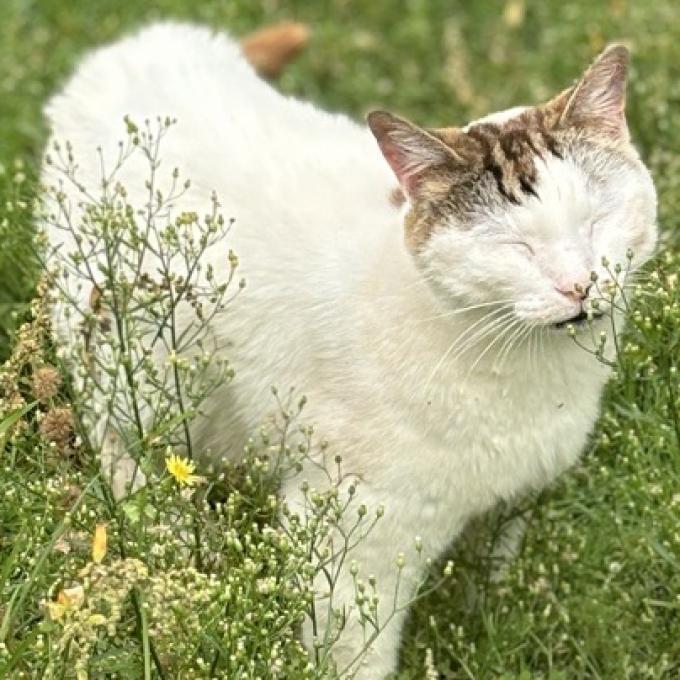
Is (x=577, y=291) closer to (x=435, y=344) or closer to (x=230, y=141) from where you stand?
(x=435, y=344)

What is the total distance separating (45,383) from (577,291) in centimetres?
112

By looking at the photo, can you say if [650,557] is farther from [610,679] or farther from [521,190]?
[521,190]

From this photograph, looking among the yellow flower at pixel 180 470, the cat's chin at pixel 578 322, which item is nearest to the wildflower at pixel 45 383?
the yellow flower at pixel 180 470

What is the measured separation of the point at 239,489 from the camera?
3439 millimetres

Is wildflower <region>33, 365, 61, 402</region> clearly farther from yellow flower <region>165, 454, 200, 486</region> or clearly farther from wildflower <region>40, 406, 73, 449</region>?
yellow flower <region>165, 454, 200, 486</region>

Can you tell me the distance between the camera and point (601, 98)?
3.26 meters

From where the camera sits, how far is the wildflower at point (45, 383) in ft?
10.6

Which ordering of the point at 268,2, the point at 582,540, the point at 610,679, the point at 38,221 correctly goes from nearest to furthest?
1. the point at 610,679
2. the point at 582,540
3. the point at 38,221
4. the point at 268,2

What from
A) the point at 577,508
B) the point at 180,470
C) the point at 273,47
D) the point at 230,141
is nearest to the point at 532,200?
the point at 180,470

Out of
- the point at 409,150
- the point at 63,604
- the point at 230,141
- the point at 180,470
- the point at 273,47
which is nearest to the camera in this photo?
the point at 63,604

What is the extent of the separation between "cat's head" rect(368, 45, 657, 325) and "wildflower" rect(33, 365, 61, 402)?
794 millimetres

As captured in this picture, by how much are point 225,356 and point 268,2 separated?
3486 mm

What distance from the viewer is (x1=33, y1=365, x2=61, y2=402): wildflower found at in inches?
128

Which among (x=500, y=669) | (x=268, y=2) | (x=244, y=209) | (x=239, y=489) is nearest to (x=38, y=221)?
(x=244, y=209)
